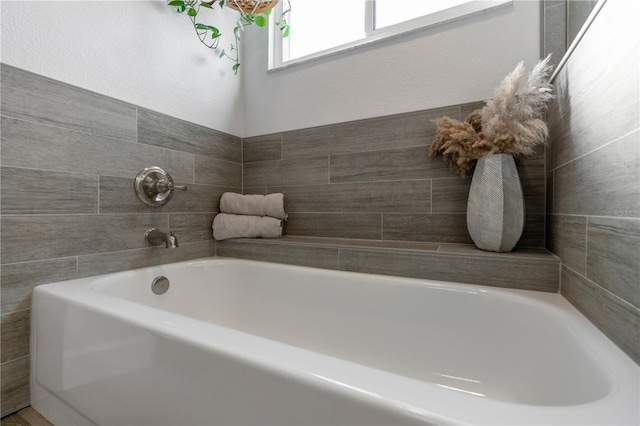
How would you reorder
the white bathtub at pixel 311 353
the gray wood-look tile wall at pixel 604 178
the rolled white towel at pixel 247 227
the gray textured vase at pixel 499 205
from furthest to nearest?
the rolled white towel at pixel 247 227 < the gray textured vase at pixel 499 205 < the gray wood-look tile wall at pixel 604 178 < the white bathtub at pixel 311 353

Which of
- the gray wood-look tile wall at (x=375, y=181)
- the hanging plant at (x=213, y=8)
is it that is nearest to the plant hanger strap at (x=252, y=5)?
the hanging plant at (x=213, y=8)

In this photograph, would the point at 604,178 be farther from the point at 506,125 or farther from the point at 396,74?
the point at 396,74

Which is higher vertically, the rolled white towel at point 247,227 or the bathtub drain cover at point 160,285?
the rolled white towel at point 247,227

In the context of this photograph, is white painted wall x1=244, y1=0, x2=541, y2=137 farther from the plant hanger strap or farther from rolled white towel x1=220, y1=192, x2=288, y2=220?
rolled white towel x1=220, y1=192, x2=288, y2=220

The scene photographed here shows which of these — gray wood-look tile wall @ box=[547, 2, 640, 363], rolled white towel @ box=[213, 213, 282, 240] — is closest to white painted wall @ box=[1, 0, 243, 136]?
rolled white towel @ box=[213, 213, 282, 240]

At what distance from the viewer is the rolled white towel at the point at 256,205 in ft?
5.25

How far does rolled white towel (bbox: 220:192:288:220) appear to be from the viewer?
160cm

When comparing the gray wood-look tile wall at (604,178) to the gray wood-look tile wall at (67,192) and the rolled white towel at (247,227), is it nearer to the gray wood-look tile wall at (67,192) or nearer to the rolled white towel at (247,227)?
the rolled white towel at (247,227)

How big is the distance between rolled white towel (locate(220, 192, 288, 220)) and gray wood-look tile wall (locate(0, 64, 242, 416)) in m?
0.25

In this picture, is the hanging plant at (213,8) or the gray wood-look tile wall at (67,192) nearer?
the gray wood-look tile wall at (67,192)

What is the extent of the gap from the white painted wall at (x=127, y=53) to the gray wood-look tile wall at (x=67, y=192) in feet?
0.19

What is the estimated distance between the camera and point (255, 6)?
1.47 metres

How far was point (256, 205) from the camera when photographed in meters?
1.62

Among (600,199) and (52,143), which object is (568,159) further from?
(52,143)
